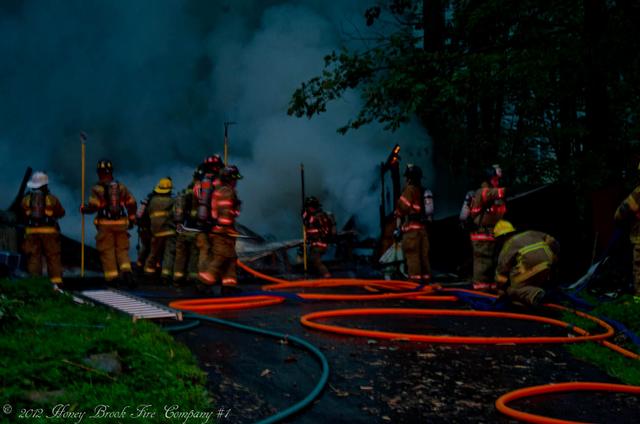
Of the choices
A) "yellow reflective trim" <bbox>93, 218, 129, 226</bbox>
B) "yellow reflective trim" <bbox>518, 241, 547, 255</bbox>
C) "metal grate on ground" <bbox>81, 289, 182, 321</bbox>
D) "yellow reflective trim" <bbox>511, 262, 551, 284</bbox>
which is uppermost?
"yellow reflective trim" <bbox>93, 218, 129, 226</bbox>

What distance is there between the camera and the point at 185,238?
11.0 m

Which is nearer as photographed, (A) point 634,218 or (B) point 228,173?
(A) point 634,218

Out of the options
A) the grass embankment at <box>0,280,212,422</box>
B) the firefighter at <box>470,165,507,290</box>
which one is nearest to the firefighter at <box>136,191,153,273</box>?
the firefighter at <box>470,165,507,290</box>

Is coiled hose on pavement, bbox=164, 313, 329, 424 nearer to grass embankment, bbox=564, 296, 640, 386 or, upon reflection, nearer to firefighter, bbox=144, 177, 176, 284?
grass embankment, bbox=564, 296, 640, 386

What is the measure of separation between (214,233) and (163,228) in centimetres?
322

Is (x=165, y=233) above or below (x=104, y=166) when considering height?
below

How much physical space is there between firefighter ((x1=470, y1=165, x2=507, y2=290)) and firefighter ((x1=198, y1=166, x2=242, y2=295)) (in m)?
3.99

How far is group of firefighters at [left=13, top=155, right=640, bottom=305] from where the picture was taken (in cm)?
704

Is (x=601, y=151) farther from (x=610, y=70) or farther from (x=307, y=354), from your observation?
(x=307, y=354)

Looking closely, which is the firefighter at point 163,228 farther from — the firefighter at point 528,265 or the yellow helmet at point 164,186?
the firefighter at point 528,265

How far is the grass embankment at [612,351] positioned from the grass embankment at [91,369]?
301 centimetres

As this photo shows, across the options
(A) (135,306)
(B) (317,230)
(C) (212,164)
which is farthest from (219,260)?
(B) (317,230)

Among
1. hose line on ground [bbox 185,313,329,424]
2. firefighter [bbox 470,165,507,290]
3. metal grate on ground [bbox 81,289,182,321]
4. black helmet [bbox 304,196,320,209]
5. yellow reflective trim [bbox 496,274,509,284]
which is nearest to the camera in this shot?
hose line on ground [bbox 185,313,329,424]

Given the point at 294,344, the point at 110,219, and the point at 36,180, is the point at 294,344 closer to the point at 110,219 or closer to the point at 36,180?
the point at 110,219
